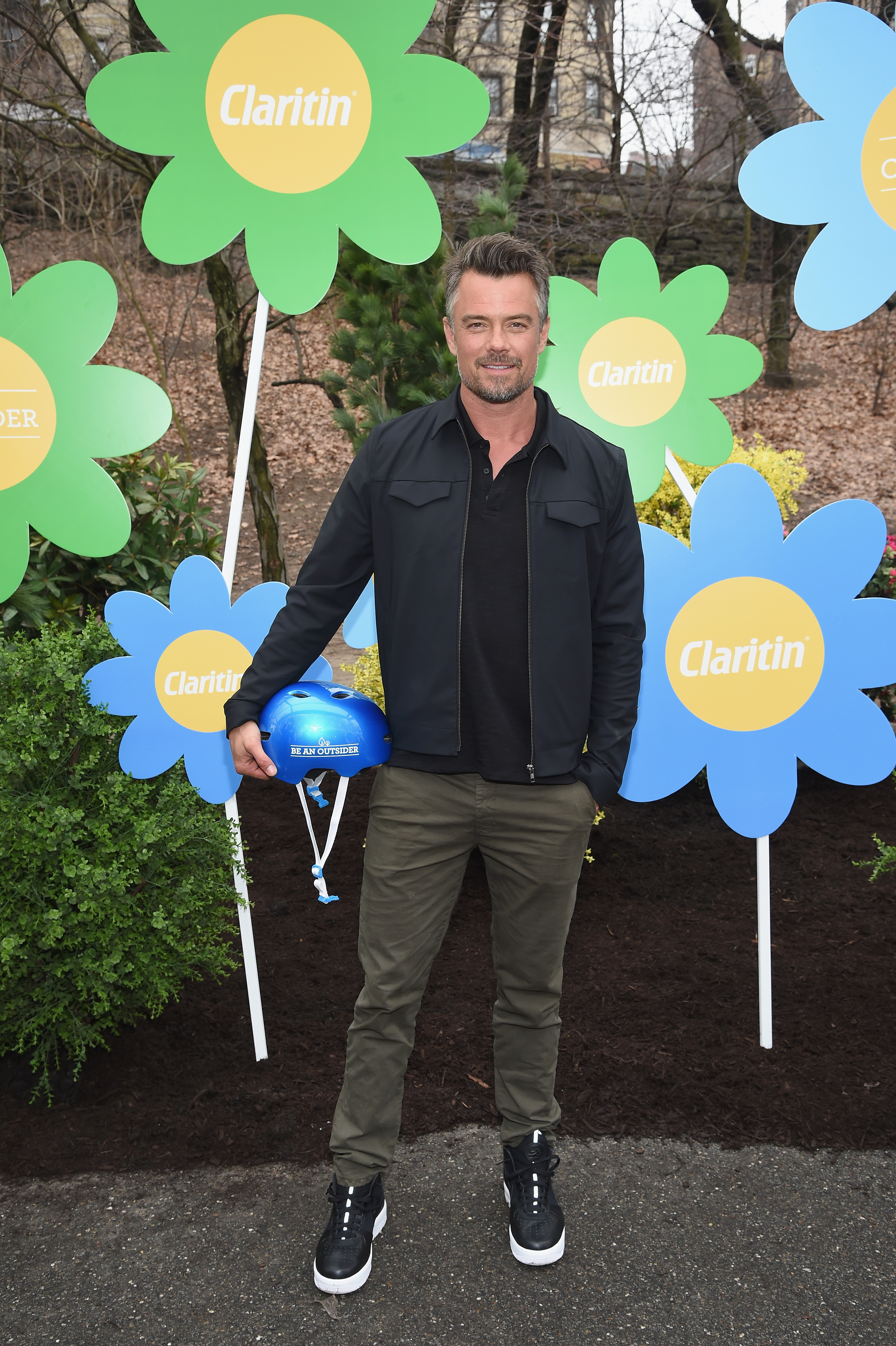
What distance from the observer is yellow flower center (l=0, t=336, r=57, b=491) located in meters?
2.95

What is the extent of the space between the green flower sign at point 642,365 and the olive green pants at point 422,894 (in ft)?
5.02

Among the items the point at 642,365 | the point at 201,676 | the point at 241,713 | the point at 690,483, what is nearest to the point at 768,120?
the point at 690,483

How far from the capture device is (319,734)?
2.17m

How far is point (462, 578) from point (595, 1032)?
1674 millimetres

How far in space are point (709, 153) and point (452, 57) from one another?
4.25 m

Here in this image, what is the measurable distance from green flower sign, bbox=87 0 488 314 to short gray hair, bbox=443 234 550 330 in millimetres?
590

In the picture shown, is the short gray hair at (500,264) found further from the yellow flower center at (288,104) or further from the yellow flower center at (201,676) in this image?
the yellow flower center at (201,676)

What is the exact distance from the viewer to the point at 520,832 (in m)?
2.23

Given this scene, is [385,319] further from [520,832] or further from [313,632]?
[520,832]

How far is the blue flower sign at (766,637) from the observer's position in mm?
2922

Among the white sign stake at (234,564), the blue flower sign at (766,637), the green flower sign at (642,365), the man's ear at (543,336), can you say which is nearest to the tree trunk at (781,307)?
the green flower sign at (642,365)

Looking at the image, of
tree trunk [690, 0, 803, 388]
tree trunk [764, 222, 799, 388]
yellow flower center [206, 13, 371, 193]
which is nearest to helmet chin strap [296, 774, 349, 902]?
yellow flower center [206, 13, 371, 193]

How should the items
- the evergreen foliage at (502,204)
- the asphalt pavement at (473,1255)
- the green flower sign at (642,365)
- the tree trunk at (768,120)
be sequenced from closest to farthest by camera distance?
the asphalt pavement at (473,1255) → the green flower sign at (642,365) → the evergreen foliage at (502,204) → the tree trunk at (768,120)

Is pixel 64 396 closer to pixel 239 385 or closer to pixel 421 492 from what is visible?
pixel 421 492
